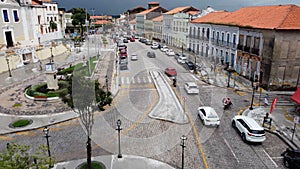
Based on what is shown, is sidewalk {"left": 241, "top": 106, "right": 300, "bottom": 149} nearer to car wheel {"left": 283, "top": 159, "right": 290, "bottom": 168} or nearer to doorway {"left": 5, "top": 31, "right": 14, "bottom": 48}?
car wheel {"left": 283, "top": 159, "right": 290, "bottom": 168}

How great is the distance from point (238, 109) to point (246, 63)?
12033mm

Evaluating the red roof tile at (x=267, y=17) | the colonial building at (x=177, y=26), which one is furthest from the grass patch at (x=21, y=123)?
the colonial building at (x=177, y=26)

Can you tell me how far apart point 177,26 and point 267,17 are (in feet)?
103

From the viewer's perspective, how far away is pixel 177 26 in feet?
197

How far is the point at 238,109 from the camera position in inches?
881

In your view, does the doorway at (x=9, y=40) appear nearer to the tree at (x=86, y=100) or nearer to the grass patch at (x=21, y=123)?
the grass patch at (x=21, y=123)

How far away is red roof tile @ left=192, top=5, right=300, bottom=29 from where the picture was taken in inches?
1050

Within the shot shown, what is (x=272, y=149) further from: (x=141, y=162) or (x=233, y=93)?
(x=233, y=93)

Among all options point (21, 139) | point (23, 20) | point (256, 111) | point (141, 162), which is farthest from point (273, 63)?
point (23, 20)

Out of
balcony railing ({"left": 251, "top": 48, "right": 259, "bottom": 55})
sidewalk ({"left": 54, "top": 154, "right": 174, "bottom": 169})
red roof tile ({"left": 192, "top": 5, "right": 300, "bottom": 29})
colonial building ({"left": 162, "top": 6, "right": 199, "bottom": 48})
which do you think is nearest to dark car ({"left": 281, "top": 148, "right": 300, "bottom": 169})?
sidewalk ({"left": 54, "top": 154, "right": 174, "bottom": 169})

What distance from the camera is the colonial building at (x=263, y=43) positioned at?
2642cm

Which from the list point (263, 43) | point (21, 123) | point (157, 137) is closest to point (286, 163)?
point (157, 137)

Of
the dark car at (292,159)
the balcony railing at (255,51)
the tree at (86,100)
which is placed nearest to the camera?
the tree at (86,100)

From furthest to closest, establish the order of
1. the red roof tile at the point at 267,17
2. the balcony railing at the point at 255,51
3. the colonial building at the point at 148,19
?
the colonial building at the point at 148,19
the balcony railing at the point at 255,51
the red roof tile at the point at 267,17
